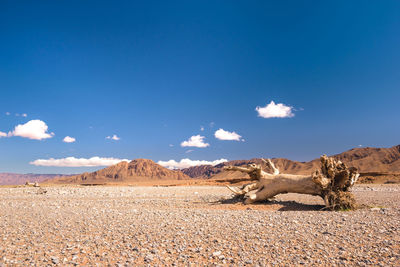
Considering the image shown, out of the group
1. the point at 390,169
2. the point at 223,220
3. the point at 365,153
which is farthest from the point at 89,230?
the point at 365,153

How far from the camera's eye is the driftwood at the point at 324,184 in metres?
11.3

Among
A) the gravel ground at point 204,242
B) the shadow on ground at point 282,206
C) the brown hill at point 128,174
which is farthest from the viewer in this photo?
the brown hill at point 128,174

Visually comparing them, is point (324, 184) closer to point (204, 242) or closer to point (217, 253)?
point (204, 242)

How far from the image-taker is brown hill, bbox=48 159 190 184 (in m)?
133

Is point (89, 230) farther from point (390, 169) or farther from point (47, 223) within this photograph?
point (390, 169)

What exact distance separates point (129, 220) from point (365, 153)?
12439 cm

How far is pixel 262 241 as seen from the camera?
5.84 meters

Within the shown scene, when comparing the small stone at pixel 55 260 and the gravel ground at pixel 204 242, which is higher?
the gravel ground at pixel 204 242

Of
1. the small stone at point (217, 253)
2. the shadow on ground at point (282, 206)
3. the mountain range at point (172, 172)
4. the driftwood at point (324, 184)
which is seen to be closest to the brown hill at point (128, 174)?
the mountain range at point (172, 172)

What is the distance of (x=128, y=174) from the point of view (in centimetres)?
13938

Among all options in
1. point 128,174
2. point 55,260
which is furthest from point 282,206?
point 128,174

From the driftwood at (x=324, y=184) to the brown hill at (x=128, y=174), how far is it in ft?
400

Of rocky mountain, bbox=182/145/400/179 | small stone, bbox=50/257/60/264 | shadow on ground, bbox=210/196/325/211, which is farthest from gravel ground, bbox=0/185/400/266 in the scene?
rocky mountain, bbox=182/145/400/179

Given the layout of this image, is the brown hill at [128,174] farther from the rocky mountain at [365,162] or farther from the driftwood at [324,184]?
the driftwood at [324,184]
